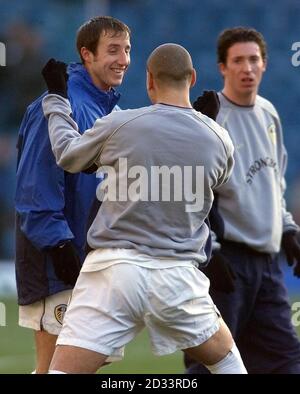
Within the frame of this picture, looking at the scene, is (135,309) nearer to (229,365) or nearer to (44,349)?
(229,365)

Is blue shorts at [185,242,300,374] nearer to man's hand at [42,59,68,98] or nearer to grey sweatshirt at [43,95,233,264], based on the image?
grey sweatshirt at [43,95,233,264]

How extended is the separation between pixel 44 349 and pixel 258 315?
59.3 inches

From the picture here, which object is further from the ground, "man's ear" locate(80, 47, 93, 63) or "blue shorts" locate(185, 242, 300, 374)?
"man's ear" locate(80, 47, 93, 63)

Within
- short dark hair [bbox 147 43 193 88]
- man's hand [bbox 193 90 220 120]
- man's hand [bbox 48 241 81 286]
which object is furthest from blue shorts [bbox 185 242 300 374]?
short dark hair [bbox 147 43 193 88]

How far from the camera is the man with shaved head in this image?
191 inches

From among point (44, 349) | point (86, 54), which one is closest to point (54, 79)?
point (86, 54)

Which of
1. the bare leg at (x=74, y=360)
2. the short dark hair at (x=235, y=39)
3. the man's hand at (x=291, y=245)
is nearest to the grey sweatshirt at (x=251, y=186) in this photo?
the man's hand at (x=291, y=245)

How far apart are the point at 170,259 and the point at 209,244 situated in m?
0.51

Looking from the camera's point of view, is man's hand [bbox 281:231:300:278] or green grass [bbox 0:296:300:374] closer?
man's hand [bbox 281:231:300:278]

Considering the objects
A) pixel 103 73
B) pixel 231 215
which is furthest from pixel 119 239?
pixel 231 215

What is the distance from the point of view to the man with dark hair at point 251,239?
6.54 meters

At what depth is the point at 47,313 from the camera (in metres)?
5.60

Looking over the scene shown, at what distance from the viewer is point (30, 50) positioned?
1684 cm
